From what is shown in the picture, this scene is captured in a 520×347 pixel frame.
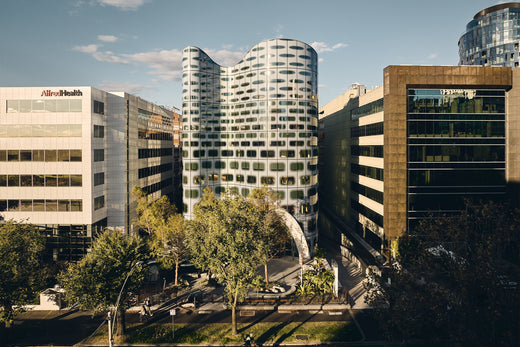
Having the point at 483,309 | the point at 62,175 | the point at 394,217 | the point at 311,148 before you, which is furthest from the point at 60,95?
the point at 483,309

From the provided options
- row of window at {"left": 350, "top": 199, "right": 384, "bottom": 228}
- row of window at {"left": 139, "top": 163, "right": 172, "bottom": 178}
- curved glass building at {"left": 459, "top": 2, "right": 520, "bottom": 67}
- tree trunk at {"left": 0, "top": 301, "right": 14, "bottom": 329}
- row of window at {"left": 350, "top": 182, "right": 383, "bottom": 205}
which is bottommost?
tree trunk at {"left": 0, "top": 301, "right": 14, "bottom": 329}

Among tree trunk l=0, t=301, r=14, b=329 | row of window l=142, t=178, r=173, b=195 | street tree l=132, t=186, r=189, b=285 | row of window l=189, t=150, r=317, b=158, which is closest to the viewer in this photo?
tree trunk l=0, t=301, r=14, b=329

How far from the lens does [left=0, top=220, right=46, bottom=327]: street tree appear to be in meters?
32.4

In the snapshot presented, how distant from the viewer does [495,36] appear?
11919 centimetres

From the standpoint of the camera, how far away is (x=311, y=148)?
201 feet

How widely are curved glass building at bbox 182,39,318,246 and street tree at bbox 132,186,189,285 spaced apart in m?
16.1

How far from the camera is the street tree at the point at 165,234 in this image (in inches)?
1774

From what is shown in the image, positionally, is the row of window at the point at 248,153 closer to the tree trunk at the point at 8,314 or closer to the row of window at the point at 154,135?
the row of window at the point at 154,135

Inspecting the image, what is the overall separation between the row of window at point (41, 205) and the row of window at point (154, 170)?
15183 millimetres

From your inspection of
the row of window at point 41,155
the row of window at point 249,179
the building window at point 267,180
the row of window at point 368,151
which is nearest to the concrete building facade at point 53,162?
the row of window at point 41,155

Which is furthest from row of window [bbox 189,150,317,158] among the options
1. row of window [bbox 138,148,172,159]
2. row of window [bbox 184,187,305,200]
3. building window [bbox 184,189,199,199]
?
row of window [bbox 138,148,172,159]

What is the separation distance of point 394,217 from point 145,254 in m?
35.7

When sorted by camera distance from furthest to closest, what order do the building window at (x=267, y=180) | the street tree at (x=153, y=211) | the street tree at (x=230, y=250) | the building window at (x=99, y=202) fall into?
the building window at (x=267, y=180) → the building window at (x=99, y=202) → the street tree at (x=153, y=211) → the street tree at (x=230, y=250)

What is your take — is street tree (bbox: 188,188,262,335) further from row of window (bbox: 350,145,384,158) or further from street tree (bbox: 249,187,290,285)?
row of window (bbox: 350,145,384,158)
